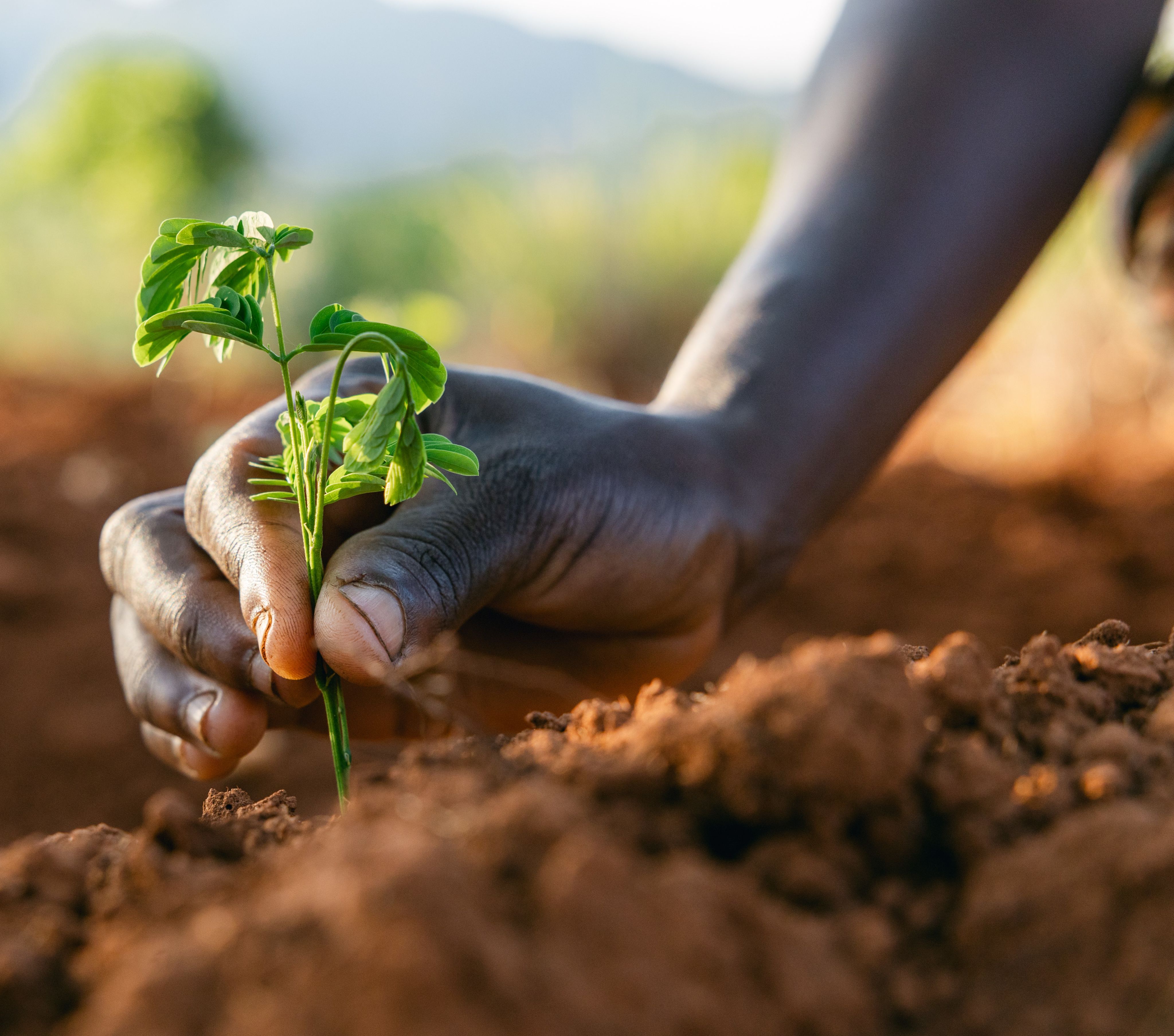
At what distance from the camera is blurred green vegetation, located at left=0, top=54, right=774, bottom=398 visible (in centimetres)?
758

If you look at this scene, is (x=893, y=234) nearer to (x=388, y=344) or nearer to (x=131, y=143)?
(x=388, y=344)

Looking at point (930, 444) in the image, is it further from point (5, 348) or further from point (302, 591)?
point (5, 348)

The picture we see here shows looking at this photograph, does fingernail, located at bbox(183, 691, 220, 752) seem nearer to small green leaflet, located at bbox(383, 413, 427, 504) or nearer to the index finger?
the index finger

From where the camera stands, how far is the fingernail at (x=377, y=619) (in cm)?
115

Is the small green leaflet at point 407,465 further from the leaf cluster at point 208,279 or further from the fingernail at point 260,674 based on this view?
the fingernail at point 260,674

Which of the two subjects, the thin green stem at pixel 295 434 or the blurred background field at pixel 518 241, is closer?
the thin green stem at pixel 295 434

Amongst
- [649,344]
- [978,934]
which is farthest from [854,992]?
[649,344]

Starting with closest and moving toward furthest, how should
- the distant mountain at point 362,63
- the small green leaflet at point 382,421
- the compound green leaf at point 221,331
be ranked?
1. the small green leaflet at point 382,421
2. the compound green leaf at point 221,331
3. the distant mountain at point 362,63

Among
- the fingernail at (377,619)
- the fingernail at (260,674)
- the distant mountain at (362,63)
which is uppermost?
the fingernail at (377,619)

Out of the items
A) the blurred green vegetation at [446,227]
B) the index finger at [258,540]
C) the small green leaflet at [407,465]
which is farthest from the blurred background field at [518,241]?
the small green leaflet at [407,465]

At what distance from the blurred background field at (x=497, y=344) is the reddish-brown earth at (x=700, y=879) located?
183 centimetres

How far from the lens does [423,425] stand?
151 cm

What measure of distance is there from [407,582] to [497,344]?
663 cm

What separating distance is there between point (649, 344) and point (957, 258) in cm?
568
